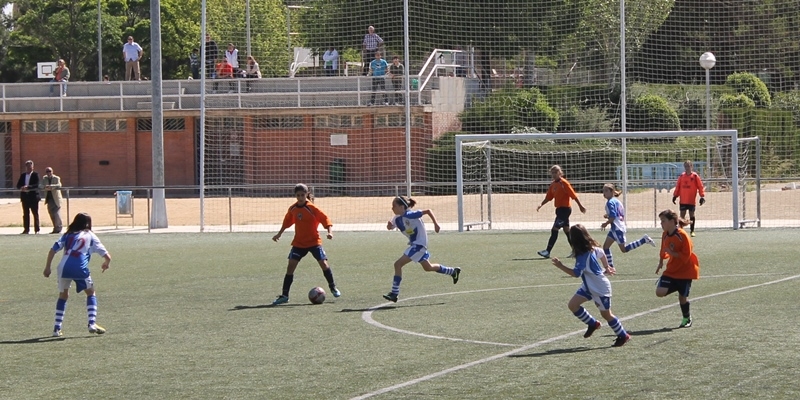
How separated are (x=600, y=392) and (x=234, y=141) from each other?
33256mm

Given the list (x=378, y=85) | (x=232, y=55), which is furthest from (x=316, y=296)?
(x=232, y=55)

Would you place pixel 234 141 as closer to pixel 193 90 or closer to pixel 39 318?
pixel 193 90

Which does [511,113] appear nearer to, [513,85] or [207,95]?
[513,85]

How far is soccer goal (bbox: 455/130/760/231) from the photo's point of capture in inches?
1318

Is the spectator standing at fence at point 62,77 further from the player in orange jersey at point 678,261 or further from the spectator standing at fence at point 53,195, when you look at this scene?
the player in orange jersey at point 678,261

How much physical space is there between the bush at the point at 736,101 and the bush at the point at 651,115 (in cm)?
245

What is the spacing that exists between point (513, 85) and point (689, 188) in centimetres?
1235

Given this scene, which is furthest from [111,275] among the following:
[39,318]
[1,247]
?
[1,247]

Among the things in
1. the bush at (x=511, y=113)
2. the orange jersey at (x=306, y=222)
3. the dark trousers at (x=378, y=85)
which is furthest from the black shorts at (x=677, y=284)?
the dark trousers at (x=378, y=85)

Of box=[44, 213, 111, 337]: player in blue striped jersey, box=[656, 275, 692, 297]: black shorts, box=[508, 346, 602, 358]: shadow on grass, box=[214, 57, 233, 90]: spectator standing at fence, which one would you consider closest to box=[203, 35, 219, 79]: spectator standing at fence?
box=[214, 57, 233, 90]: spectator standing at fence

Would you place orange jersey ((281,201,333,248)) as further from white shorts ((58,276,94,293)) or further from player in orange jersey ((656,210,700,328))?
player in orange jersey ((656,210,700,328))

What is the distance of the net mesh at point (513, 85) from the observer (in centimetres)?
3578

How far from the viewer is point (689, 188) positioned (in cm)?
2586

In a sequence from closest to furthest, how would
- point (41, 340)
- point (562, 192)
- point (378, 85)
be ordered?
point (41, 340) < point (562, 192) < point (378, 85)
